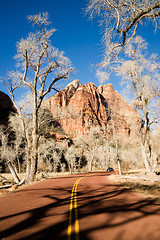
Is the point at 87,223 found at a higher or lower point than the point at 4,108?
lower

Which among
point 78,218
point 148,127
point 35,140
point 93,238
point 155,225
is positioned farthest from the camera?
point 35,140

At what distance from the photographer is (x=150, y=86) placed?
1145cm

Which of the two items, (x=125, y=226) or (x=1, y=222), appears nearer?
(x=125, y=226)

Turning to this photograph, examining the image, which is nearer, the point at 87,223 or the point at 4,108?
the point at 87,223

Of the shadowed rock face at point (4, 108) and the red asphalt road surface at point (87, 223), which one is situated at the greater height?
the shadowed rock face at point (4, 108)

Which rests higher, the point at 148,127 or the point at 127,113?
the point at 127,113

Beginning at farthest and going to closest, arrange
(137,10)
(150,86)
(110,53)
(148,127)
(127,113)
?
(127,113)
(148,127)
(150,86)
(110,53)
(137,10)

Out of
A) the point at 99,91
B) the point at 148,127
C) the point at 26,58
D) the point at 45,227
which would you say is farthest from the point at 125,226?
the point at 99,91

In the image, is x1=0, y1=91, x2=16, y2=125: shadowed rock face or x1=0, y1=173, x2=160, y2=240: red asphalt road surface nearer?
x1=0, y1=173, x2=160, y2=240: red asphalt road surface

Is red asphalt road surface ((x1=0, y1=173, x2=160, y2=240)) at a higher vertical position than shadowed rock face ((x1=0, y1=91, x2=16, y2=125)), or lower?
lower

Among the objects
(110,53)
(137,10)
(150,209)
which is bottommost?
(150,209)

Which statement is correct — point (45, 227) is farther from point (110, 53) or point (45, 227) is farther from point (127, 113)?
point (127, 113)

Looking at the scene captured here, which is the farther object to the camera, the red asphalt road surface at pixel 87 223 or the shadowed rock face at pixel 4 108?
the shadowed rock face at pixel 4 108

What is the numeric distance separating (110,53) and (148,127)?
800 centimetres
